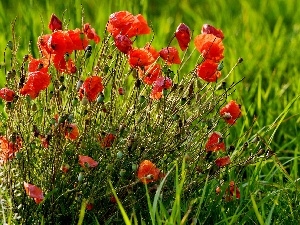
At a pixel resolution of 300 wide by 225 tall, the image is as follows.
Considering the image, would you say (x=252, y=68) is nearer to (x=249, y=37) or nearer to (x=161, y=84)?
(x=249, y=37)

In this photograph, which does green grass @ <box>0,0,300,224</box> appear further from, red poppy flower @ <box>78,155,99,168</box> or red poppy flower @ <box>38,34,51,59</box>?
red poppy flower @ <box>38,34,51,59</box>

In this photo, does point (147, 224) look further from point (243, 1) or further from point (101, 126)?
point (243, 1)

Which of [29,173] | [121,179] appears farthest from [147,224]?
[29,173]

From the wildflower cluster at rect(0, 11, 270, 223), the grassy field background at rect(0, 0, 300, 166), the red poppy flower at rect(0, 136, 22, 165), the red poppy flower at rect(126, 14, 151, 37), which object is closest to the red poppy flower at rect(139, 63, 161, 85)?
the wildflower cluster at rect(0, 11, 270, 223)

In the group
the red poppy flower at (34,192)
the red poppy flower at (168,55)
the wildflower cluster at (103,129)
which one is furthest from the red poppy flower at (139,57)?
the red poppy flower at (34,192)

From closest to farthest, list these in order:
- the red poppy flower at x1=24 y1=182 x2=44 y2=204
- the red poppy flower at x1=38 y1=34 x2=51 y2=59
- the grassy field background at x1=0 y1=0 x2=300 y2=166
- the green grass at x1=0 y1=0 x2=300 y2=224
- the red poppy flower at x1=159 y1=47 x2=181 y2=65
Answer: the red poppy flower at x1=24 y1=182 x2=44 y2=204 < the red poppy flower at x1=38 y1=34 x2=51 y2=59 < the red poppy flower at x1=159 y1=47 x2=181 y2=65 < the green grass at x1=0 y1=0 x2=300 y2=224 < the grassy field background at x1=0 y1=0 x2=300 y2=166

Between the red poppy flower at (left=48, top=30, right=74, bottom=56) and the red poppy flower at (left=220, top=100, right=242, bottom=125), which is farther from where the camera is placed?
the red poppy flower at (left=220, top=100, right=242, bottom=125)
